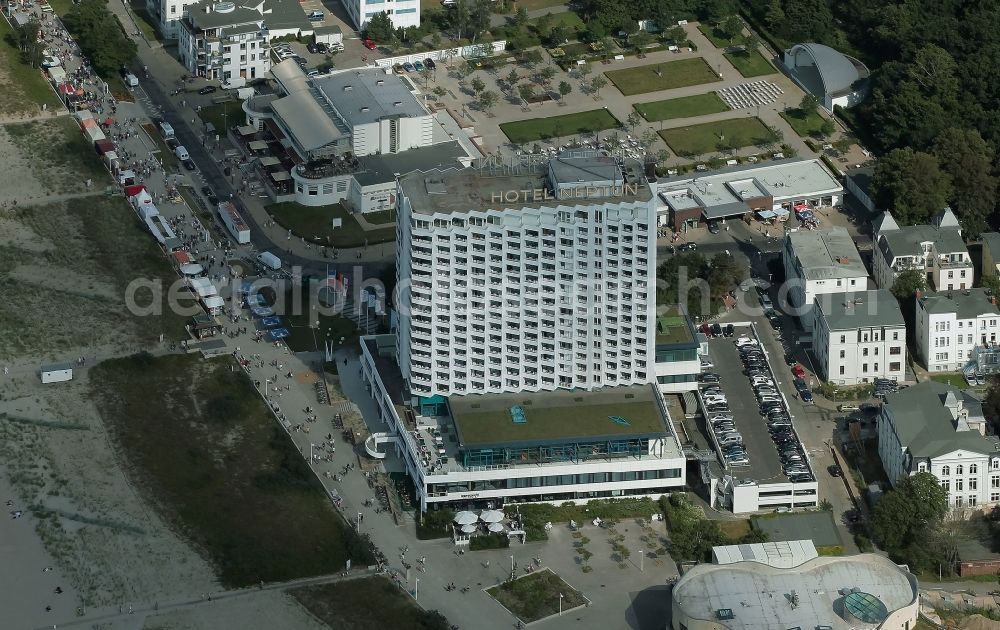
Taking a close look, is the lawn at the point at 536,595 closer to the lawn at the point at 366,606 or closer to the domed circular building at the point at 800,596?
the lawn at the point at 366,606

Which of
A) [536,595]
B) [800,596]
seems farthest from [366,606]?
[800,596]

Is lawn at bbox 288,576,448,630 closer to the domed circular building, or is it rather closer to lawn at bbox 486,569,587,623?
lawn at bbox 486,569,587,623

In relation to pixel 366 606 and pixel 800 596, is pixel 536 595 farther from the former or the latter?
pixel 800 596

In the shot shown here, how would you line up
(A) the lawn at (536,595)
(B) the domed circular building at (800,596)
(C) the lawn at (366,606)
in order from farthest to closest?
(A) the lawn at (536,595), (C) the lawn at (366,606), (B) the domed circular building at (800,596)

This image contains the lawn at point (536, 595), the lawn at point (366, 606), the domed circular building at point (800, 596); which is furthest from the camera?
the lawn at point (536, 595)

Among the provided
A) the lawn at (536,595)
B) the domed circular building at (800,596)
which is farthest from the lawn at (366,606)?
the domed circular building at (800,596)

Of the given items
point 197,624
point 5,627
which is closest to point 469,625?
point 197,624
